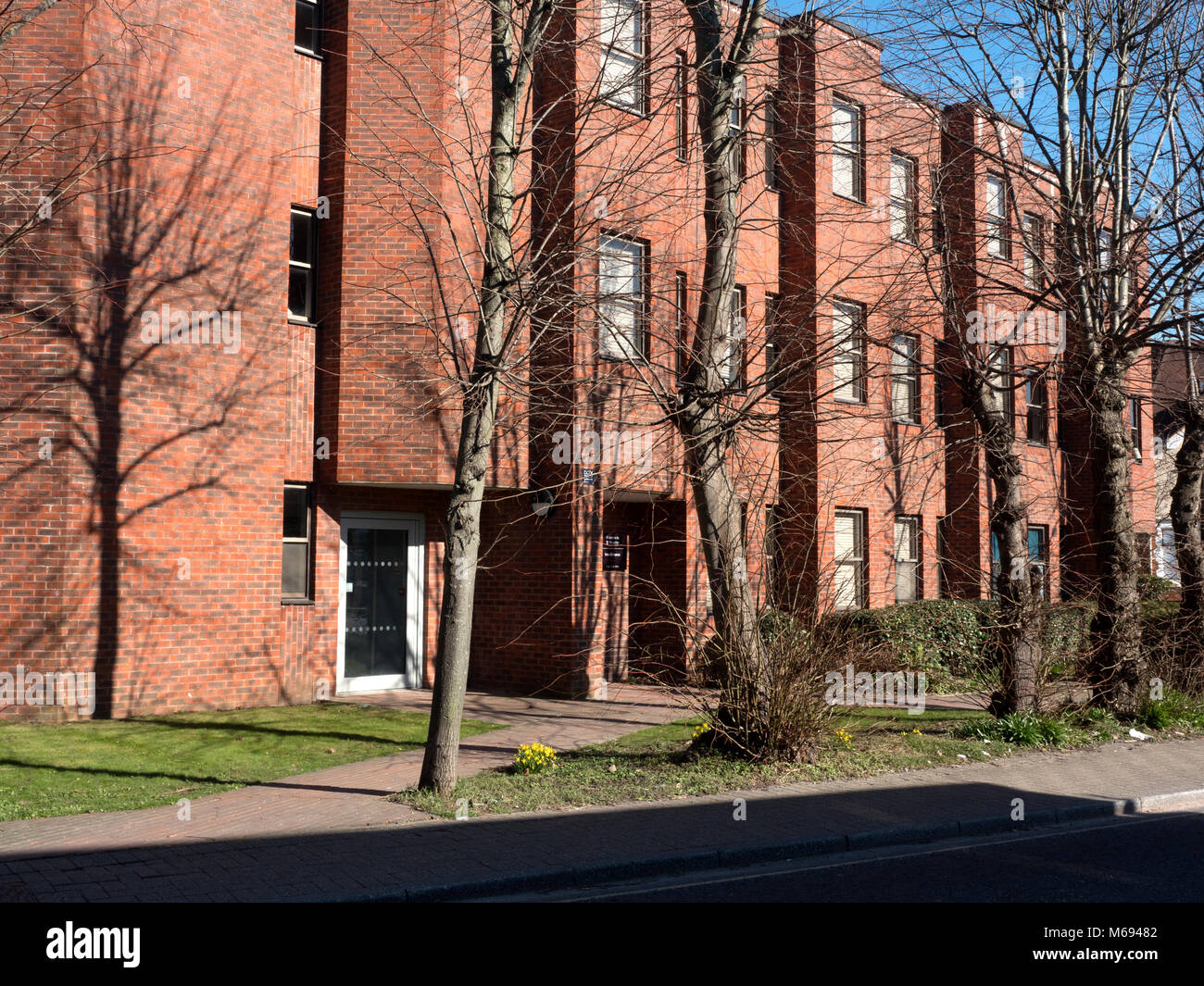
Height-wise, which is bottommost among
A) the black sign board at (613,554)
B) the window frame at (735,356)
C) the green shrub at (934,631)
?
the green shrub at (934,631)

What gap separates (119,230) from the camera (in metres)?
13.1

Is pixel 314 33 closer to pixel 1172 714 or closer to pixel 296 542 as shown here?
pixel 296 542

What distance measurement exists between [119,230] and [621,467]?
6978 mm

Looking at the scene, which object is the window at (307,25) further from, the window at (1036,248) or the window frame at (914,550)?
the window frame at (914,550)

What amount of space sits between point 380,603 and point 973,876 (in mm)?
10549

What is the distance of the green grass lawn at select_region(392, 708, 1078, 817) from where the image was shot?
919cm

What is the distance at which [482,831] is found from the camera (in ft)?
26.6

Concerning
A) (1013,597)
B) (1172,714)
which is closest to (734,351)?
(1013,597)

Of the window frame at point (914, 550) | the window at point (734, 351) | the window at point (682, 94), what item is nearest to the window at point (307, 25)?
the window at point (682, 94)

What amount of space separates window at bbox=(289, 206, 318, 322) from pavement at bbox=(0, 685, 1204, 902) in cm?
688

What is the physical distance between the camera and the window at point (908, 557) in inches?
850

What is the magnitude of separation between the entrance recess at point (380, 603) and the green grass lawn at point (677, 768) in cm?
511
